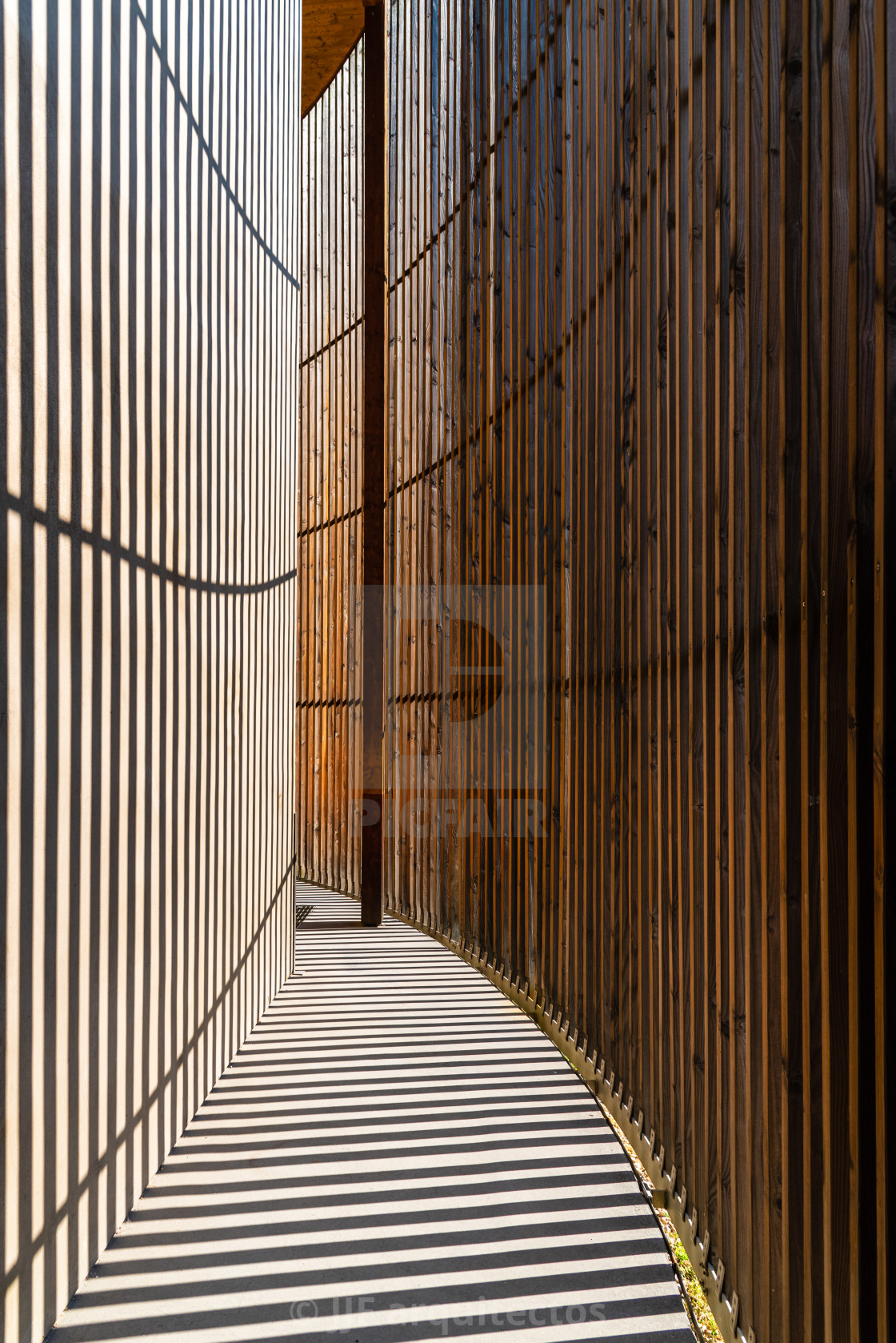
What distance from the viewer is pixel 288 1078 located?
447cm

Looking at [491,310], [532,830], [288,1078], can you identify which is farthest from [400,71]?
[288,1078]

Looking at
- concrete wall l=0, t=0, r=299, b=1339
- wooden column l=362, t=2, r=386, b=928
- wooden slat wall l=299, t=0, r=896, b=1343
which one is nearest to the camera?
wooden slat wall l=299, t=0, r=896, b=1343

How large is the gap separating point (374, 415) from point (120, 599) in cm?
618

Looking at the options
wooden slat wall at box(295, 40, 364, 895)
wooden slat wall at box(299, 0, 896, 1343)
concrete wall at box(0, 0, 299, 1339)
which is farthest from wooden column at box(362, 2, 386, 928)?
concrete wall at box(0, 0, 299, 1339)

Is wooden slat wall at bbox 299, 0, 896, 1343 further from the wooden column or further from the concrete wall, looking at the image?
the wooden column

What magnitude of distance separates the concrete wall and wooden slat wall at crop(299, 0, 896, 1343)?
1.56 metres

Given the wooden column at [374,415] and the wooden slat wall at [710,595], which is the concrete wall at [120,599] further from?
the wooden column at [374,415]

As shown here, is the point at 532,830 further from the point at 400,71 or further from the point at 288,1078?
the point at 400,71

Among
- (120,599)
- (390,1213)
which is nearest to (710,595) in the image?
(120,599)

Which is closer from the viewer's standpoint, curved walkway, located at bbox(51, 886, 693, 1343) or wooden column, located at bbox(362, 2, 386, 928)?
curved walkway, located at bbox(51, 886, 693, 1343)

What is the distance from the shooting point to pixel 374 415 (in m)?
8.96

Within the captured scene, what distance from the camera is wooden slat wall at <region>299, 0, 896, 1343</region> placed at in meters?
1.85

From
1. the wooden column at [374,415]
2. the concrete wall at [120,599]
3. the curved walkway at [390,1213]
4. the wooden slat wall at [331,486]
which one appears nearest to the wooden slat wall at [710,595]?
the curved walkway at [390,1213]

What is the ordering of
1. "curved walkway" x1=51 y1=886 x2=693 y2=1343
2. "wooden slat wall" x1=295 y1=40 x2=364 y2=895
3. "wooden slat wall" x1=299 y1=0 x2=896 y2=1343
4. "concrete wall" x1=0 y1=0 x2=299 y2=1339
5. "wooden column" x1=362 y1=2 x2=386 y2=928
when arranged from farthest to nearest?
"wooden slat wall" x1=295 y1=40 x2=364 y2=895 < "wooden column" x1=362 y1=2 x2=386 y2=928 < "curved walkway" x1=51 y1=886 x2=693 y2=1343 < "concrete wall" x1=0 y1=0 x2=299 y2=1339 < "wooden slat wall" x1=299 y1=0 x2=896 y2=1343
